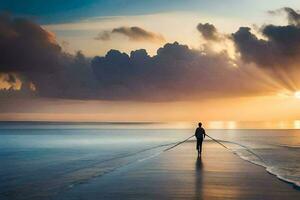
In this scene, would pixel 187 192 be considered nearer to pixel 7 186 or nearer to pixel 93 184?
pixel 93 184

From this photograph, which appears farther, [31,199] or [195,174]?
[195,174]

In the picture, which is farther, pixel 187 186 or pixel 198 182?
pixel 198 182

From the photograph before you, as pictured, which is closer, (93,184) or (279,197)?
(279,197)

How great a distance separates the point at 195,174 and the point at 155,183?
12.2 ft

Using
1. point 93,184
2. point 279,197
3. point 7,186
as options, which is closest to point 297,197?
point 279,197

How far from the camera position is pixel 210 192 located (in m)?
16.2

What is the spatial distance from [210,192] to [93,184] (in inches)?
232

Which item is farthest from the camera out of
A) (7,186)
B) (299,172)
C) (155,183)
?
(299,172)

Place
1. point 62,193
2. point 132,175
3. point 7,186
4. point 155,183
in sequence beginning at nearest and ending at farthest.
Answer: point 62,193 → point 155,183 → point 7,186 → point 132,175

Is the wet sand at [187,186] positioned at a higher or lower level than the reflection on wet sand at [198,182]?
lower

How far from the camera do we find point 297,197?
1545 cm

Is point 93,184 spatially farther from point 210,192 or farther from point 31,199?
point 210,192

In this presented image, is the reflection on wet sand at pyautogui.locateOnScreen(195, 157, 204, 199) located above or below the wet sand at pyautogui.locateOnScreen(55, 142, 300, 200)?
above

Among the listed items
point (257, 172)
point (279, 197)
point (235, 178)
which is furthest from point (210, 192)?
point (257, 172)
